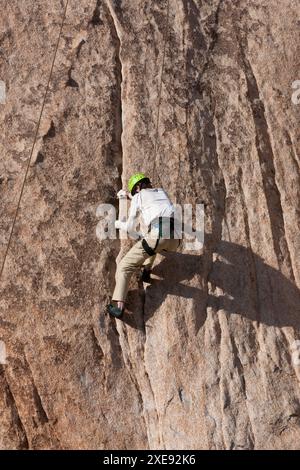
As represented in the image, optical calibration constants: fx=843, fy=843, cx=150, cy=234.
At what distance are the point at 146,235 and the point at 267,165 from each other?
275 centimetres

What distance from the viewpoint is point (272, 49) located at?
14.6 metres

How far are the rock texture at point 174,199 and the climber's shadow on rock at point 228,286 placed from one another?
0.02 m

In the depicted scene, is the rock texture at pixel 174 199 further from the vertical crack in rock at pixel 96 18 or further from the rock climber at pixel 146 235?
the rock climber at pixel 146 235

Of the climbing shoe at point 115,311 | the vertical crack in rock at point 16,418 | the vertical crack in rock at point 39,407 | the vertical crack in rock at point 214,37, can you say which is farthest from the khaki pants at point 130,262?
the vertical crack in rock at point 214,37

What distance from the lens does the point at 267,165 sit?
533 inches

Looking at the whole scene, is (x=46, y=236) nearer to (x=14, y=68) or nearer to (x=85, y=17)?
(x=14, y=68)

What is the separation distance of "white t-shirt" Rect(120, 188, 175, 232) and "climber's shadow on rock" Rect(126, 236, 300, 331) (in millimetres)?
811

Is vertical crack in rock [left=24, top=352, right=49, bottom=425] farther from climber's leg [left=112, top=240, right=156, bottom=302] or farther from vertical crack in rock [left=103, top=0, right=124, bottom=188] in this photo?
vertical crack in rock [left=103, top=0, right=124, bottom=188]

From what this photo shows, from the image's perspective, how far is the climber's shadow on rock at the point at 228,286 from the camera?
12270mm

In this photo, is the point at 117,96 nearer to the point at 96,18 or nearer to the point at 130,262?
the point at 96,18

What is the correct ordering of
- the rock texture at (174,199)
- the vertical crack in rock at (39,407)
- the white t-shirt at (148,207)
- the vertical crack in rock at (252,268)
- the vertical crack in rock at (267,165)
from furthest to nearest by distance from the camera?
the vertical crack in rock at (267,165)
the vertical crack in rock at (252,268)
the white t-shirt at (148,207)
the rock texture at (174,199)
the vertical crack in rock at (39,407)

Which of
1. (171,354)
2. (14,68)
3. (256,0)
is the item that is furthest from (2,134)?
(256,0)

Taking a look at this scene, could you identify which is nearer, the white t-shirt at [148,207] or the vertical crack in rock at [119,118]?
the vertical crack in rock at [119,118]

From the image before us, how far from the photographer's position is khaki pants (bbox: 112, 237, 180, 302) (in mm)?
11844
